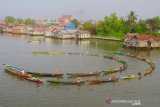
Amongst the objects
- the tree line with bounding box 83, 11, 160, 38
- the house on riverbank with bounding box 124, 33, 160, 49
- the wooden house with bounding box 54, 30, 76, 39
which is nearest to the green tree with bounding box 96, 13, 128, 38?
the tree line with bounding box 83, 11, 160, 38

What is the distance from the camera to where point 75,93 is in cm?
2952

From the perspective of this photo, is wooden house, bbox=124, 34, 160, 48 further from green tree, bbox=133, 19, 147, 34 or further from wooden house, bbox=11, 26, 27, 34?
wooden house, bbox=11, 26, 27, 34

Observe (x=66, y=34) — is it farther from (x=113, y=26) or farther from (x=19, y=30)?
(x=19, y=30)

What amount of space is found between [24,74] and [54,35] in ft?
217

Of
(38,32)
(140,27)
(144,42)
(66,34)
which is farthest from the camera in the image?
(38,32)

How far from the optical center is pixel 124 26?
9369 cm

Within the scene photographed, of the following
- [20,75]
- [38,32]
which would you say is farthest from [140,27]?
[20,75]

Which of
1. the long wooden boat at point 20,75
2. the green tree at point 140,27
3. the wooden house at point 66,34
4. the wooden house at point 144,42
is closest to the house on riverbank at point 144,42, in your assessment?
the wooden house at point 144,42

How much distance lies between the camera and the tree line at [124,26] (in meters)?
87.7

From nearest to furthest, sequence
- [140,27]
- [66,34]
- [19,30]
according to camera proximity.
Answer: [140,27]
[66,34]
[19,30]

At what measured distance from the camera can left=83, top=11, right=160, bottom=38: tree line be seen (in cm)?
8769

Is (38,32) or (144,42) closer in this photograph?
(144,42)

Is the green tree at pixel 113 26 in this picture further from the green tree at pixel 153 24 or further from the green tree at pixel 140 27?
the green tree at pixel 153 24

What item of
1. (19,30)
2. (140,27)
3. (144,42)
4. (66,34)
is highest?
(140,27)
